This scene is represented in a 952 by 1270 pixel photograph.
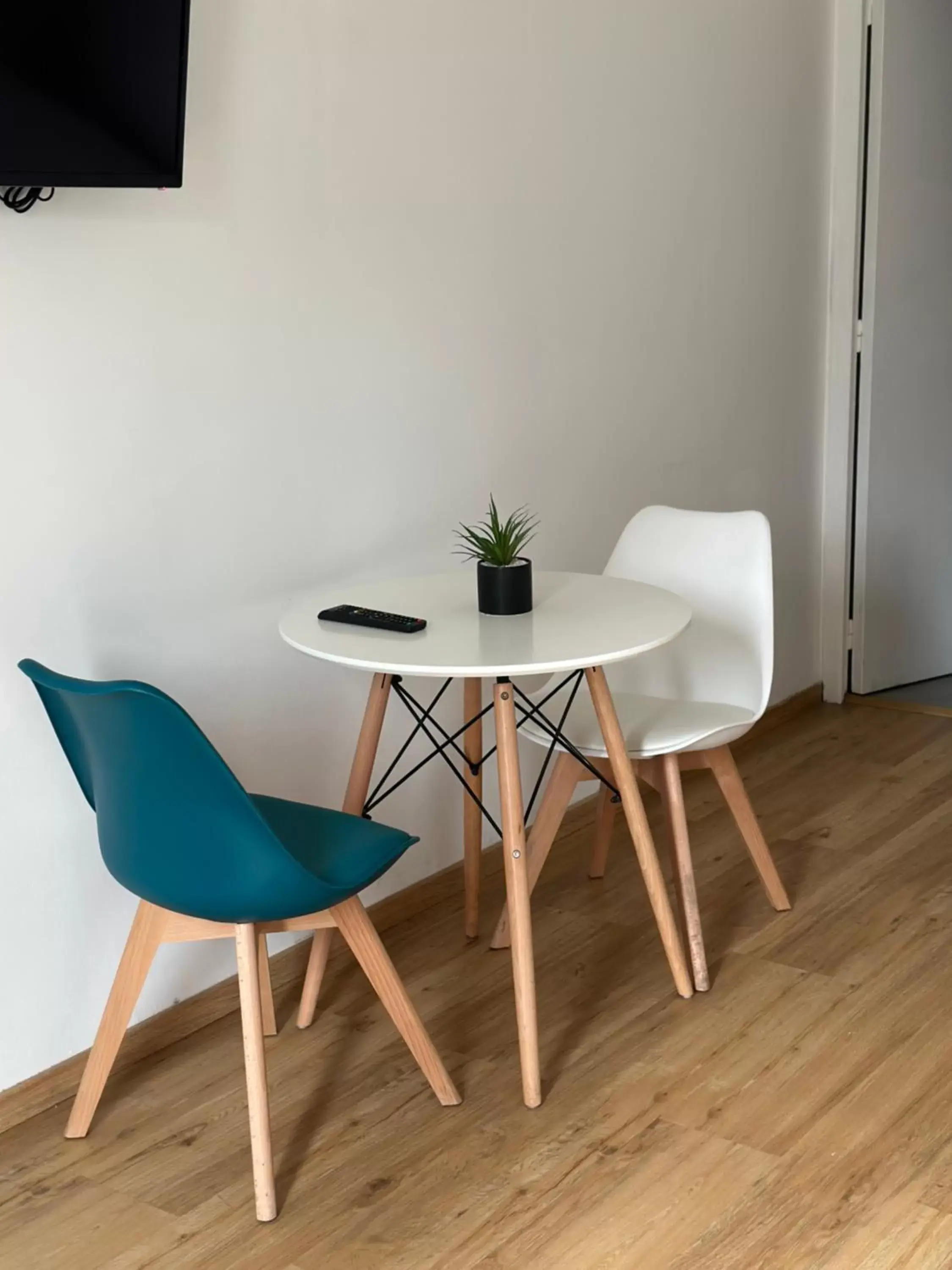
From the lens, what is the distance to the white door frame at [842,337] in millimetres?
3895

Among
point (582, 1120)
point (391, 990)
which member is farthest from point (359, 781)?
point (582, 1120)

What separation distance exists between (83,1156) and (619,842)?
4.87 feet

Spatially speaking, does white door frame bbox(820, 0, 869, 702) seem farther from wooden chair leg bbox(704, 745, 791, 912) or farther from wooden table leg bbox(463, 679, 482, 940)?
wooden table leg bbox(463, 679, 482, 940)

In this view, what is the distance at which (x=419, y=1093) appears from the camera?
2178mm

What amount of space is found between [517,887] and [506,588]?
1.63 ft

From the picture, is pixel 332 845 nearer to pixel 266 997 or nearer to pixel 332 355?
pixel 266 997

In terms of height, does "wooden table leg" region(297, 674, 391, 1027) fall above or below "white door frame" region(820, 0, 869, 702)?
below

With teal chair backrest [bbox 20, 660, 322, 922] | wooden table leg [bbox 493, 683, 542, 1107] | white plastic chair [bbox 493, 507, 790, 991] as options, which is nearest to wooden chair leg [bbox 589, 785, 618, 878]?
white plastic chair [bbox 493, 507, 790, 991]

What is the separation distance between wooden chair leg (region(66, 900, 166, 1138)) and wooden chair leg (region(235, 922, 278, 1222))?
19 cm

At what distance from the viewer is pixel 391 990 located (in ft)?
6.77

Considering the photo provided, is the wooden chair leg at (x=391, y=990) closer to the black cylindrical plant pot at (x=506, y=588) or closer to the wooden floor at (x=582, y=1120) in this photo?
the wooden floor at (x=582, y=1120)

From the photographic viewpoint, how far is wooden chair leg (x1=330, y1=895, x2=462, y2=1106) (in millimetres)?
2029

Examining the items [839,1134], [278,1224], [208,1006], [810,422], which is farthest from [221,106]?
[810,422]

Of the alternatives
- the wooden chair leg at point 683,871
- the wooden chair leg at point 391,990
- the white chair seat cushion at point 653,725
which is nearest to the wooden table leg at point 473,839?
the white chair seat cushion at point 653,725
